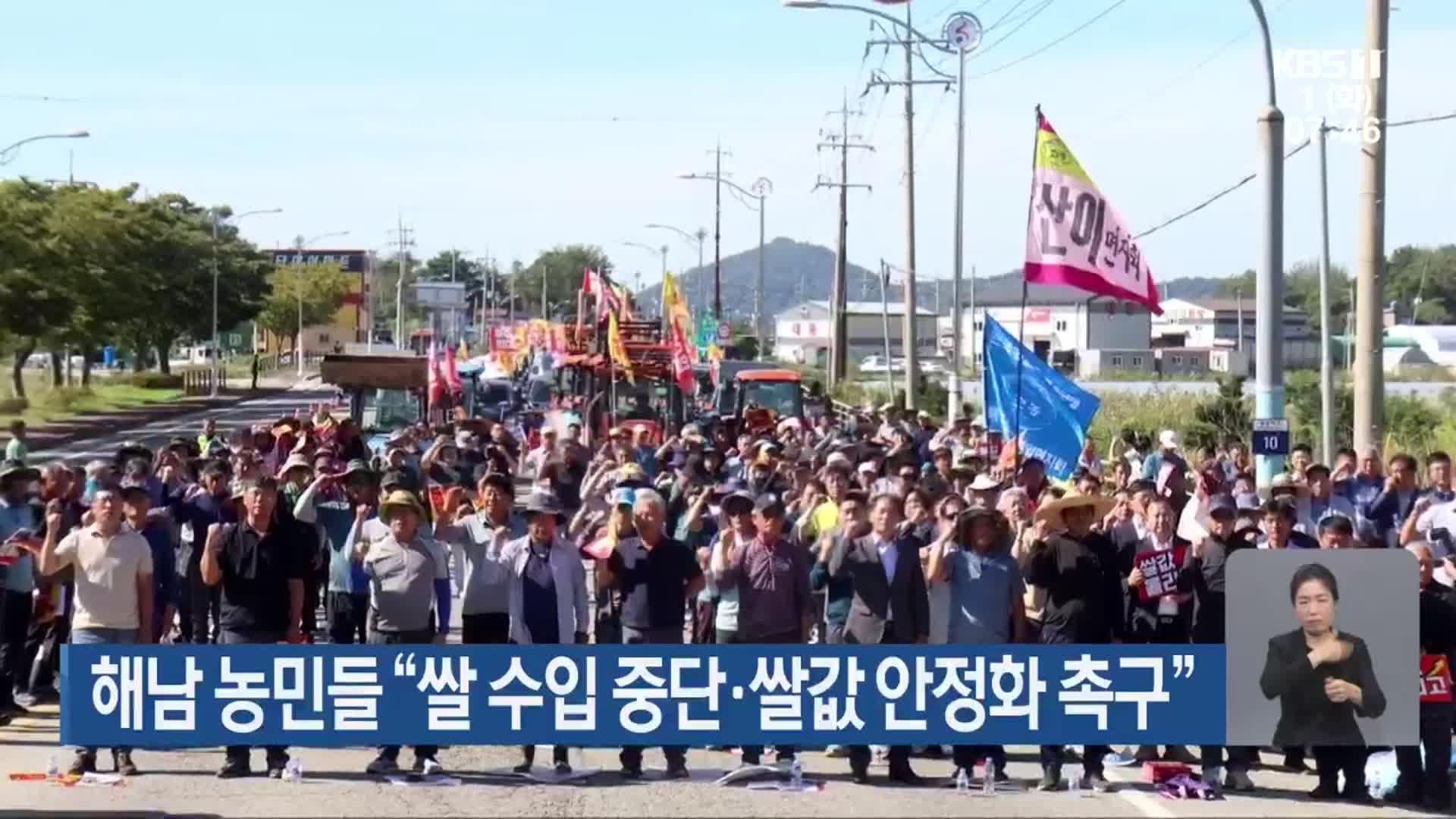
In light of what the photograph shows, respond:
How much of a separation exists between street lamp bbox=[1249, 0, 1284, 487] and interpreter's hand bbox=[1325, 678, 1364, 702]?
7.43 metres

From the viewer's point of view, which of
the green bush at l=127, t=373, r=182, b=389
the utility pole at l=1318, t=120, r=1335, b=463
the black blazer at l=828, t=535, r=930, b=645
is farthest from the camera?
the green bush at l=127, t=373, r=182, b=389

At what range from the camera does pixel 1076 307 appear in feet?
383

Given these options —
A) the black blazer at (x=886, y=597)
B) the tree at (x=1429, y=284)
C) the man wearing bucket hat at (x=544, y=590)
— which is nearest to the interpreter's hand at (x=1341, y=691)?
the black blazer at (x=886, y=597)

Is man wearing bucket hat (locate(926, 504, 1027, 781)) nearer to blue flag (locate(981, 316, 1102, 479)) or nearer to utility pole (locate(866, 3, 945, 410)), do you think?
blue flag (locate(981, 316, 1102, 479))

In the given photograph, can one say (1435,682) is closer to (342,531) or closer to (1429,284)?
(342,531)

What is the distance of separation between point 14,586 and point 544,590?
3.72m

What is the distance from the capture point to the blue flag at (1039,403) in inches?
701

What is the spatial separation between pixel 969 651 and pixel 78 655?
4.74m

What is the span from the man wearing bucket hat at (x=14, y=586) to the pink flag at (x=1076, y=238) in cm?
873

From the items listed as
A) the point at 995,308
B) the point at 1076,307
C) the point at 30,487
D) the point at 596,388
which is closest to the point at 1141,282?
the point at 30,487

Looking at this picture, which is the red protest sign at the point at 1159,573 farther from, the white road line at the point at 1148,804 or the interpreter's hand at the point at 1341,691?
the interpreter's hand at the point at 1341,691

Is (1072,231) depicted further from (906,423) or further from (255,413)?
(255,413)

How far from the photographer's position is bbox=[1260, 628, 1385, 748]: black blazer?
10977mm

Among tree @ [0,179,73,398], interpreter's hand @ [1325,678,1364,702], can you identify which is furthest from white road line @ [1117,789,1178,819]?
tree @ [0,179,73,398]
